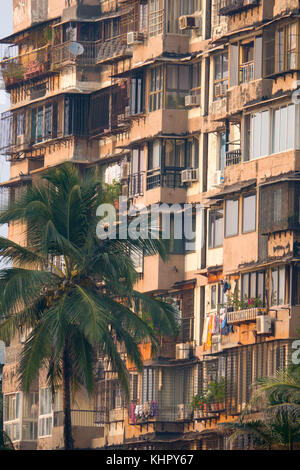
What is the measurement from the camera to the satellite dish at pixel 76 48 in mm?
79062

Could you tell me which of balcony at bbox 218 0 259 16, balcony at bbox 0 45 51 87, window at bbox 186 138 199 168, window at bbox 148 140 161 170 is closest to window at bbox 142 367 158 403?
window at bbox 148 140 161 170

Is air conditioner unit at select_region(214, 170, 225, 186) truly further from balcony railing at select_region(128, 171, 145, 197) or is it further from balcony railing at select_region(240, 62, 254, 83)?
balcony railing at select_region(128, 171, 145, 197)

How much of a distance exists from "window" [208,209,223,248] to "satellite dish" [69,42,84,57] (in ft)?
36.8

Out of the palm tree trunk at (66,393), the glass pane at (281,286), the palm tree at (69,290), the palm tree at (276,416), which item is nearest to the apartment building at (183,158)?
the glass pane at (281,286)

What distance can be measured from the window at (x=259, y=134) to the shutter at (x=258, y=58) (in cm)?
125

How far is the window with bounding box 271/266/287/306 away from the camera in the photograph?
64750 millimetres

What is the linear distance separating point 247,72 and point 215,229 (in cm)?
580

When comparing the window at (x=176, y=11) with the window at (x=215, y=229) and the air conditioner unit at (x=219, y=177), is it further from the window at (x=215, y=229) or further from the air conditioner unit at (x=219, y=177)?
the window at (x=215, y=229)

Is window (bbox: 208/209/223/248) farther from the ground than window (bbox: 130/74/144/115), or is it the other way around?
window (bbox: 130/74/144/115)

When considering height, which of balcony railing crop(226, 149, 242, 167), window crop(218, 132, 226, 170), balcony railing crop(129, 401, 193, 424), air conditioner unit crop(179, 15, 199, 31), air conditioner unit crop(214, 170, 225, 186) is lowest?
balcony railing crop(129, 401, 193, 424)

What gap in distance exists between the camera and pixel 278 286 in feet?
213

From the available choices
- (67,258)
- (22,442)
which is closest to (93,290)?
(67,258)

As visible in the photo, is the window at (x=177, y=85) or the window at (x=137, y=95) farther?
the window at (x=137, y=95)

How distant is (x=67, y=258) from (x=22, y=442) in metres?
20.8
